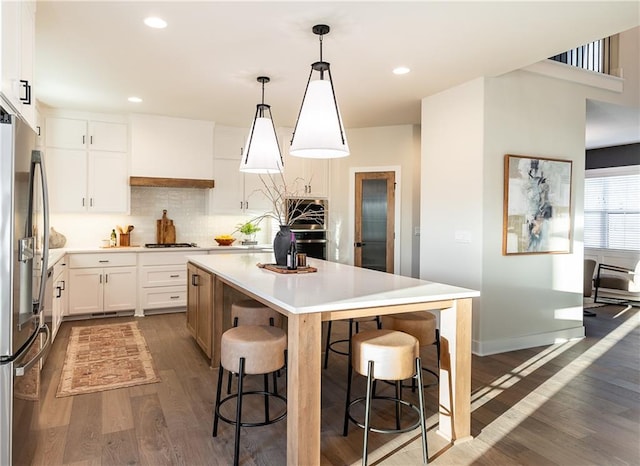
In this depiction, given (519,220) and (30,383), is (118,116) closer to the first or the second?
(30,383)

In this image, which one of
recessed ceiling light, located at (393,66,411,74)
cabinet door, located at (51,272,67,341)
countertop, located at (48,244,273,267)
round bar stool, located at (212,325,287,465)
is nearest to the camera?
round bar stool, located at (212,325,287,465)

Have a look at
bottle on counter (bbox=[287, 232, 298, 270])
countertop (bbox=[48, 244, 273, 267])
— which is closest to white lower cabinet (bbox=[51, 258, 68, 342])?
countertop (bbox=[48, 244, 273, 267])

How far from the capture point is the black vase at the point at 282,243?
11.0ft

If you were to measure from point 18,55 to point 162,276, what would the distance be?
364 cm

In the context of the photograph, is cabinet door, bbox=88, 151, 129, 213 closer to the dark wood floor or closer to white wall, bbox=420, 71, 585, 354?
the dark wood floor

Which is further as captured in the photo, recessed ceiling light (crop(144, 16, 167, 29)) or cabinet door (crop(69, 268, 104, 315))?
cabinet door (crop(69, 268, 104, 315))

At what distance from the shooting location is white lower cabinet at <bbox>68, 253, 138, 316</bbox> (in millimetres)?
5075

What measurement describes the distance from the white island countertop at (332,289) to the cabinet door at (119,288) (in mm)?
2476

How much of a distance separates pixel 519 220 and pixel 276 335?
2912 mm

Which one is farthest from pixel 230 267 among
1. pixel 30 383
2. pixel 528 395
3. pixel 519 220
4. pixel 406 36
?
pixel 519 220

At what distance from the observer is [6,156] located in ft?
5.88

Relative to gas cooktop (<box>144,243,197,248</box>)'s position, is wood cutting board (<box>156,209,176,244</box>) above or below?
above

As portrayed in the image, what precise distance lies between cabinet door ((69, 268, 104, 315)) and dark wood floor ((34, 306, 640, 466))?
135 centimetres

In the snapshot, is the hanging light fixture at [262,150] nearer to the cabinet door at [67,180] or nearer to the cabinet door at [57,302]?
the cabinet door at [57,302]
